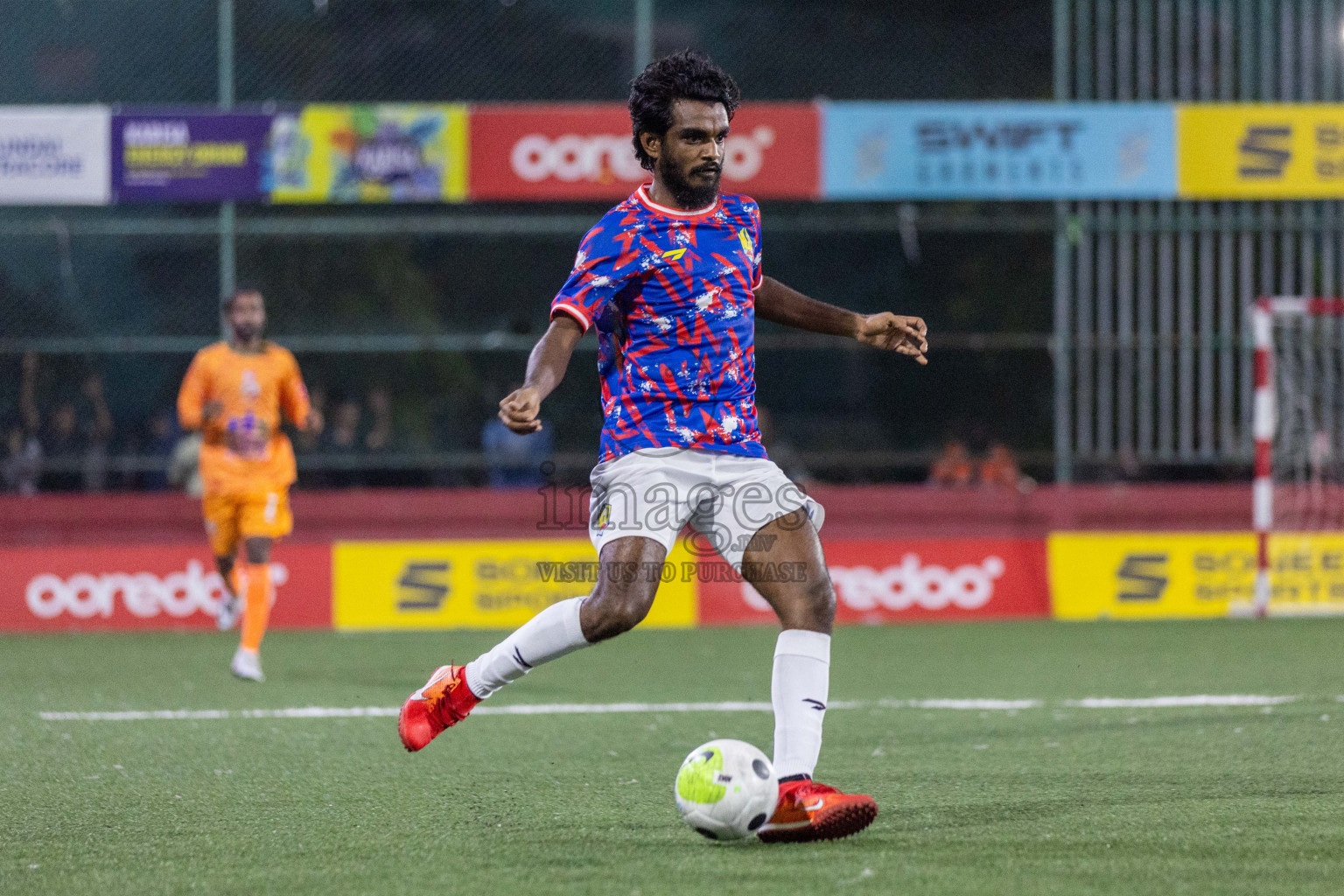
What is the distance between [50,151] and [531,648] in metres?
9.69

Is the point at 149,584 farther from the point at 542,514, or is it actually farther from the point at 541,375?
the point at 541,375

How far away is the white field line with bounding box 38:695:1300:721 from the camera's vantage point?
23.5 feet

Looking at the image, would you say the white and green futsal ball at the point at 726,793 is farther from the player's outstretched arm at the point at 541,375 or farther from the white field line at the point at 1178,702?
the white field line at the point at 1178,702

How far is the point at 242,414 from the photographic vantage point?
8.99 metres

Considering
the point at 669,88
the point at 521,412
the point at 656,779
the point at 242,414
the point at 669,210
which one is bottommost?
the point at 656,779

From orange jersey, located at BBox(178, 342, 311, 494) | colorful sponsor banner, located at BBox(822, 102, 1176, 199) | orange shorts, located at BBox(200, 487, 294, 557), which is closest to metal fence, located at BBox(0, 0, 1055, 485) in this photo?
colorful sponsor banner, located at BBox(822, 102, 1176, 199)

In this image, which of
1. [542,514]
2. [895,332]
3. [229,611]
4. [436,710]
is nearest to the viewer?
[436,710]

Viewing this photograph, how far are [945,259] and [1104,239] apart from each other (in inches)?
75.7

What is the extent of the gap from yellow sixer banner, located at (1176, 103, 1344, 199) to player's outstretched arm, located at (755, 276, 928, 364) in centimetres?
883

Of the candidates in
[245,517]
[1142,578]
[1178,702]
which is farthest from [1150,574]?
[245,517]

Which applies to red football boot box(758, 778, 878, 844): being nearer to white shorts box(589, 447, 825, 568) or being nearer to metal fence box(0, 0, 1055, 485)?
white shorts box(589, 447, 825, 568)

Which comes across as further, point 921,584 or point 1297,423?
point 1297,423

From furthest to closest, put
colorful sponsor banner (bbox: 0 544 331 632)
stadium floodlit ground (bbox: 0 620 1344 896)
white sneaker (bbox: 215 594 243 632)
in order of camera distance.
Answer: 1. colorful sponsor banner (bbox: 0 544 331 632)
2. white sneaker (bbox: 215 594 243 632)
3. stadium floodlit ground (bbox: 0 620 1344 896)

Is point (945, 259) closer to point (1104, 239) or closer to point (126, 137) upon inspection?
point (1104, 239)
